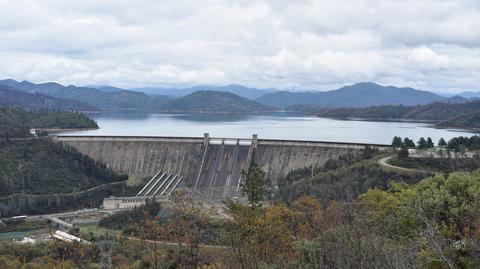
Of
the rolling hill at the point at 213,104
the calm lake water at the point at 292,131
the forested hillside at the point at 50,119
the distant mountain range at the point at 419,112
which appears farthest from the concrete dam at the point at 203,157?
the rolling hill at the point at 213,104

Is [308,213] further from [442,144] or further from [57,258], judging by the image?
[442,144]

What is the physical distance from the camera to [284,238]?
1627cm

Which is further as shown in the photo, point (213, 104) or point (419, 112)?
point (213, 104)

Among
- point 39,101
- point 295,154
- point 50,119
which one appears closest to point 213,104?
point 39,101

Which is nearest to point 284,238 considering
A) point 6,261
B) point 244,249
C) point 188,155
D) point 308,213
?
point 244,249

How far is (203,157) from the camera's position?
50.0m

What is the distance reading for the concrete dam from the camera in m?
46.9

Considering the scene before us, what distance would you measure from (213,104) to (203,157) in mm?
137137

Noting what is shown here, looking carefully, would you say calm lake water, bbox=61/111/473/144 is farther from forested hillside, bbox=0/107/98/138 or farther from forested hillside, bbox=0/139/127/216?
forested hillside, bbox=0/139/127/216

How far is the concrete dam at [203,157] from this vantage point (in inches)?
1847

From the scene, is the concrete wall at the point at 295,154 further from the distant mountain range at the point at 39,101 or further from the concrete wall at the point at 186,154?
the distant mountain range at the point at 39,101

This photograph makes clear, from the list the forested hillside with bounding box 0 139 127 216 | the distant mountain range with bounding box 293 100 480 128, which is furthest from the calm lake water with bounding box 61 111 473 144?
the forested hillside with bounding box 0 139 127 216

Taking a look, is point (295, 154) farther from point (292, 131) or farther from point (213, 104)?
point (213, 104)

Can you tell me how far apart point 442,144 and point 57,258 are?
3725 centimetres
